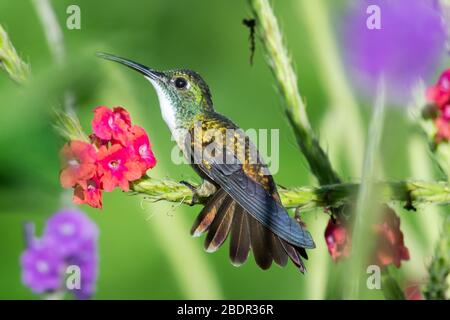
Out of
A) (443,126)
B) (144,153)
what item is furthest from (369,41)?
(144,153)

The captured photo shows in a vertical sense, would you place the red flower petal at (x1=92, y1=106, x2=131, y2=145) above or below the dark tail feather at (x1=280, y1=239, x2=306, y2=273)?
above

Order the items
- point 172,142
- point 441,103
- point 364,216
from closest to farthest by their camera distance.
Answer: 1. point 364,216
2. point 441,103
3. point 172,142

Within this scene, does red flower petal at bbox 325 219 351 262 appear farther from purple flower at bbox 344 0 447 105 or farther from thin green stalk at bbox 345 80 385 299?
thin green stalk at bbox 345 80 385 299

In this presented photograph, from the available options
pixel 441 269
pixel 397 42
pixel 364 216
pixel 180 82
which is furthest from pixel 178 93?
pixel 364 216

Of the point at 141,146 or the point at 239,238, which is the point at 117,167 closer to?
the point at 141,146

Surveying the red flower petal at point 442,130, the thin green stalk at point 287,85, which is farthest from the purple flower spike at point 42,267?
the red flower petal at point 442,130

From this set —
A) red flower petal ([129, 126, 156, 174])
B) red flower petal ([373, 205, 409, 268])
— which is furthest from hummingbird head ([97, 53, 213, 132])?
red flower petal ([373, 205, 409, 268])

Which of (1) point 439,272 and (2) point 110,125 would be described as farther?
(2) point 110,125
